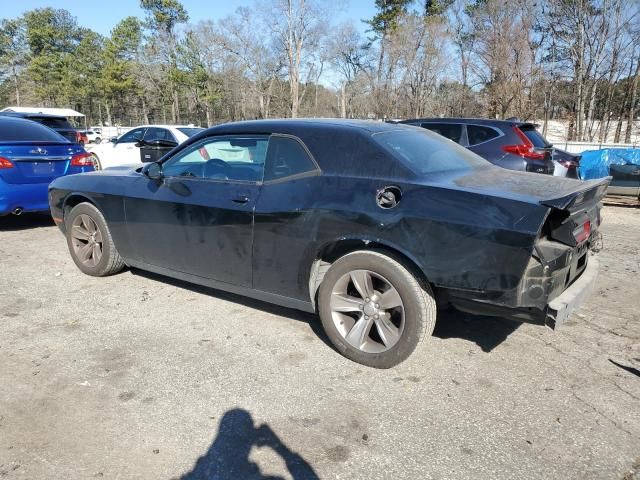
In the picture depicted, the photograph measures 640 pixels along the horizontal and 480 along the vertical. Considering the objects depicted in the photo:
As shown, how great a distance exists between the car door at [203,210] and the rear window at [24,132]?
3.50m

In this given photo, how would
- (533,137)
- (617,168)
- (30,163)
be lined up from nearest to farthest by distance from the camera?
(30,163), (533,137), (617,168)

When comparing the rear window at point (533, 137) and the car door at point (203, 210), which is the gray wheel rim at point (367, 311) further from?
the rear window at point (533, 137)

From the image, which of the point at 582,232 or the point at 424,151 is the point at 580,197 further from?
the point at 424,151

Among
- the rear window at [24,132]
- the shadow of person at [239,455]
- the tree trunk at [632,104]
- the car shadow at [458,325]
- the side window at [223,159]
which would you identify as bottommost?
the shadow of person at [239,455]

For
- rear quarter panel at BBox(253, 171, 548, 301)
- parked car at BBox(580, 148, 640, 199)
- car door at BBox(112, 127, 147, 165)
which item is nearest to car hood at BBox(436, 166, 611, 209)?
rear quarter panel at BBox(253, 171, 548, 301)

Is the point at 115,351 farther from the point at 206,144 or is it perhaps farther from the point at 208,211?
the point at 206,144

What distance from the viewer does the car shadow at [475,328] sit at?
12.0ft

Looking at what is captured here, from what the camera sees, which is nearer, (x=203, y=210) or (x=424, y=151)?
(x=424, y=151)

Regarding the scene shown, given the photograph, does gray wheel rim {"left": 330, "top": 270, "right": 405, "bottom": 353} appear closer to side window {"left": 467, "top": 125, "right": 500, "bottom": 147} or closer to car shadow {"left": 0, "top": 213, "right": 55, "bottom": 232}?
side window {"left": 467, "top": 125, "right": 500, "bottom": 147}

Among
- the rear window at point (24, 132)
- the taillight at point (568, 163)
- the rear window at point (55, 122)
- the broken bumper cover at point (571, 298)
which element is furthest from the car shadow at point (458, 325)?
the rear window at point (55, 122)

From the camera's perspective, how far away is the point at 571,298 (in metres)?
2.93

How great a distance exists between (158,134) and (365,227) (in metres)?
10.5

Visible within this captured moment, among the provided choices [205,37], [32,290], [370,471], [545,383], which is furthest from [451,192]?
[205,37]

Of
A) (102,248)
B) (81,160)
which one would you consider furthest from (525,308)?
(81,160)
